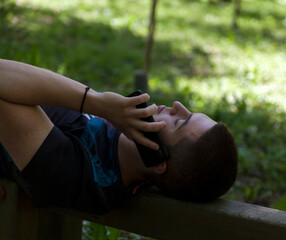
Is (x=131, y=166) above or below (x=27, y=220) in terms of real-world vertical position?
above

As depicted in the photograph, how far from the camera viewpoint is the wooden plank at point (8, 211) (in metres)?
1.90

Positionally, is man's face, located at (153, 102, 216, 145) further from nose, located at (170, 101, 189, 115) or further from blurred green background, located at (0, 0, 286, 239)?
blurred green background, located at (0, 0, 286, 239)

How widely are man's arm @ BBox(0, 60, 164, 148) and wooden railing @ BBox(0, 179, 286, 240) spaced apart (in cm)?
27

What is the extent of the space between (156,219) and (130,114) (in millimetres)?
433

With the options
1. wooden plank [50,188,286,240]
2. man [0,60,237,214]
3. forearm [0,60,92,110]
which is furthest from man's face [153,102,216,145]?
forearm [0,60,92,110]

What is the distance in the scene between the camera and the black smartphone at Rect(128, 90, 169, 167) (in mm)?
1690

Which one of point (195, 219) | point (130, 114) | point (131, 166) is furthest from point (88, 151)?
point (195, 219)

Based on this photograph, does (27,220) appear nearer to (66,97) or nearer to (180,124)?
(66,97)

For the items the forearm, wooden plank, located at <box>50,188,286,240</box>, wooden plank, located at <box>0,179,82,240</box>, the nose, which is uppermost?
the forearm

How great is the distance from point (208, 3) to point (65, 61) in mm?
6124

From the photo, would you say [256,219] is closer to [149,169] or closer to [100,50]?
[149,169]

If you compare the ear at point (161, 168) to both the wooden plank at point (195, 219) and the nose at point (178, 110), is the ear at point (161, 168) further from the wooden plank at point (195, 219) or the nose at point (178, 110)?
the nose at point (178, 110)

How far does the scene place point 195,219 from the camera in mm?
1684

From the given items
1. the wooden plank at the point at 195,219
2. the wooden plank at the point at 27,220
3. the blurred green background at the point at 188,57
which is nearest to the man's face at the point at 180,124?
the wooden plank at the point at 195,219
